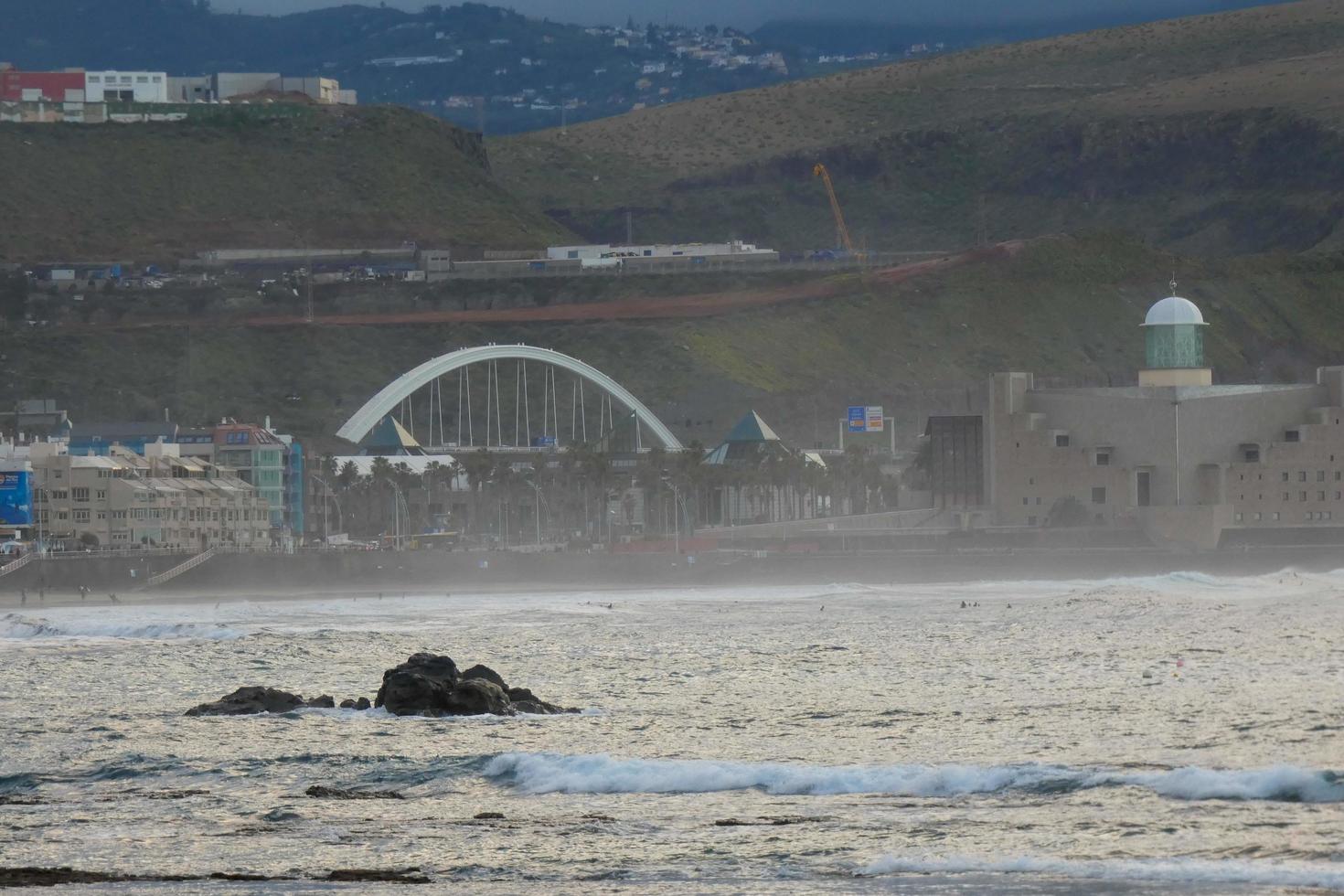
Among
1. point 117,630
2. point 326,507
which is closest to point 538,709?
point 117,630

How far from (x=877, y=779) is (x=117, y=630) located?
177 feet

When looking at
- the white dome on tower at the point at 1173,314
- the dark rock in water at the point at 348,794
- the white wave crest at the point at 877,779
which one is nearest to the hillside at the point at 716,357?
the white dome on tower at the point at 1173,314

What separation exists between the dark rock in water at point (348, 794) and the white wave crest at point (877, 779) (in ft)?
6.71

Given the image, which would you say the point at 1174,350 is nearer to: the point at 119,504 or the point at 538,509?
the point at 538,509

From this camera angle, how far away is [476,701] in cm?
4838

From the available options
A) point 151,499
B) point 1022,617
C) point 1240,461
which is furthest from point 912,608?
point 151,499

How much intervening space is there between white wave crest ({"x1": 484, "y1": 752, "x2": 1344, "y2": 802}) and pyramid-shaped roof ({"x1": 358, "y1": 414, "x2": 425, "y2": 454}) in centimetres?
12685

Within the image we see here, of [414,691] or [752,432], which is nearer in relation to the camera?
Result: [414,691]

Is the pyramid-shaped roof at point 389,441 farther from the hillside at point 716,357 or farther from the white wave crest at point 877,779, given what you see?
the white wave crest at point 877,779

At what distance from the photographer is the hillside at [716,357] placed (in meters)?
178

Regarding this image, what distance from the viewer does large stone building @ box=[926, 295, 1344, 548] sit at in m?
117

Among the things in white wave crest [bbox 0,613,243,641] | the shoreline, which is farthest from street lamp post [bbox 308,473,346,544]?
white wave crest [bbox 0,613,243,641]

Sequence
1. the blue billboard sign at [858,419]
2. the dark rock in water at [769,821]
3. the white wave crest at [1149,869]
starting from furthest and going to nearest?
the blue billboard sign at [858,419] → the dark rock in water at [769,821] → the white wave crest at [1149,869]

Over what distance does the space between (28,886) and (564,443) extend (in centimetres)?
14796
